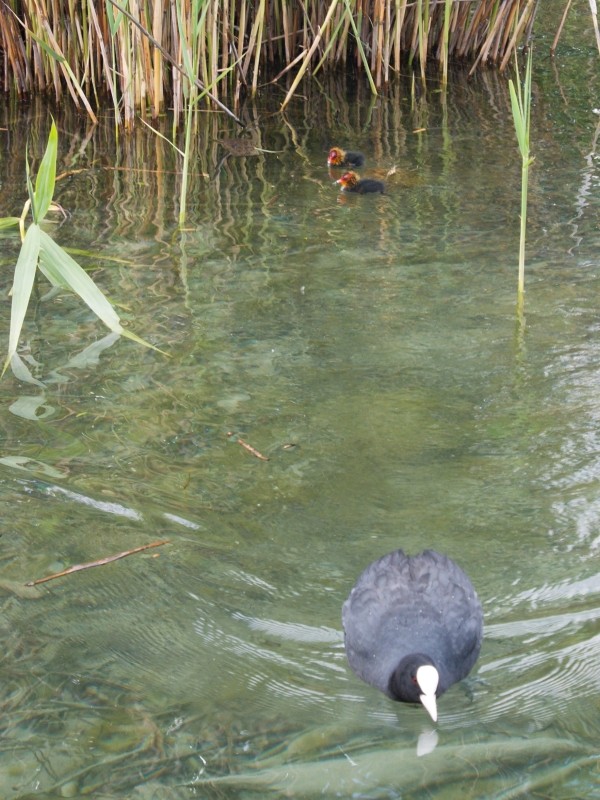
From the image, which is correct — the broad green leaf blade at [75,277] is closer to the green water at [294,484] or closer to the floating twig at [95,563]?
the green water at [294,484]

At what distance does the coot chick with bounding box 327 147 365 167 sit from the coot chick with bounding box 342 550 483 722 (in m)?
3.59

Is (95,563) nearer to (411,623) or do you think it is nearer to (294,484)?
(294,484)

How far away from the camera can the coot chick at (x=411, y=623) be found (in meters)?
2.20

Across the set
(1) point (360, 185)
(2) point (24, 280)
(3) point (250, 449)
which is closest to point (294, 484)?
(3) point (250, 449)

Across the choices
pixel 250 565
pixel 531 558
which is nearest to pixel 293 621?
pixel 250 565

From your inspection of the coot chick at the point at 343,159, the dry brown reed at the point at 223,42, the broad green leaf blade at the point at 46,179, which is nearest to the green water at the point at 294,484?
the coot chick at the point at 343,159

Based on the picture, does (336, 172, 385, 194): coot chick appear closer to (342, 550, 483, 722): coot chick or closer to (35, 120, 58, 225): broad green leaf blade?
(35, 120, 58, 225): broad green leaf blade

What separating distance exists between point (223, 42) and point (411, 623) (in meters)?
4.94

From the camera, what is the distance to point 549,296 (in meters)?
4.12

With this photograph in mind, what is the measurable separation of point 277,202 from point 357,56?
2.86 meters

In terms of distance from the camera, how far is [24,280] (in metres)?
2.99

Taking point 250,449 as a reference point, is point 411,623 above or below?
above

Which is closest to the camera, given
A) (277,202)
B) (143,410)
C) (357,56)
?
(143,410)

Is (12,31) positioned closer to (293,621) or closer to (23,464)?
(23,464)
